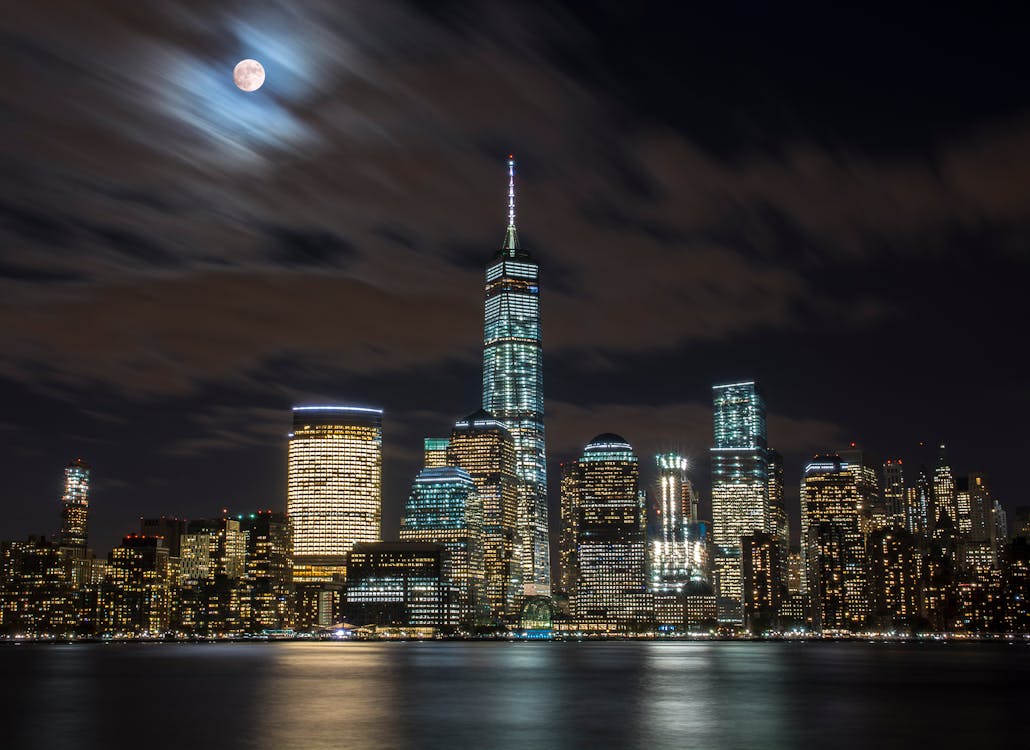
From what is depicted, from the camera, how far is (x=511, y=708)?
93562 mm

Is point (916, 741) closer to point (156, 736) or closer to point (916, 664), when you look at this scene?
point (156, 736)

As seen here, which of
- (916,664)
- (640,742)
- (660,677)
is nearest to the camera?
(640,742)

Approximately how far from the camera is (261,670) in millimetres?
159000

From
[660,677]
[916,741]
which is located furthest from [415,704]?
[660,677]

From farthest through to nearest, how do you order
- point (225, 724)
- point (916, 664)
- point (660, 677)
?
point (916, 664) < point (660, 677) < point (225, 724)

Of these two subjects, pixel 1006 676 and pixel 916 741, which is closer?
pixel 916 741

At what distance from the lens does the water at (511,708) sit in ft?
235

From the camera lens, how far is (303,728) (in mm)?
76250

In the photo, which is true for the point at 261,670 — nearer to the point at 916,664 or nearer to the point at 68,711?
the point at 68,711

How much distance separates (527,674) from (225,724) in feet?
250

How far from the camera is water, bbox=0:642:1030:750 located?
235 feet

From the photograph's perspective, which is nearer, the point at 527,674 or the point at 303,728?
the point at 303,728

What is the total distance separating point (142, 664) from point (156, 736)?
11943 cm

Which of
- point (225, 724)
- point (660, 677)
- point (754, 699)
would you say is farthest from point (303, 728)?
point (660, 677)
